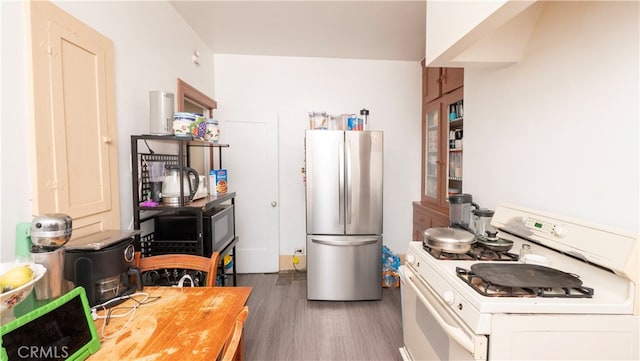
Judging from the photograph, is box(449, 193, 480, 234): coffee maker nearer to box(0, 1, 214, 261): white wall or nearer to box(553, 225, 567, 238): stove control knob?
box(553, 225, 567, 238): stove control knob

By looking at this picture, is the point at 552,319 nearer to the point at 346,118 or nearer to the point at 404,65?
the point at 346,118

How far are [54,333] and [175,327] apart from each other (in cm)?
33

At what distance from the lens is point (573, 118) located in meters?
1.30

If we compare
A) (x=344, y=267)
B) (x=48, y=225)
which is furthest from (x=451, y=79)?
(x=48, y=225)

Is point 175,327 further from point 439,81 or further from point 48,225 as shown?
point 439,81

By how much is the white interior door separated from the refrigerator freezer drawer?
862 millimetres

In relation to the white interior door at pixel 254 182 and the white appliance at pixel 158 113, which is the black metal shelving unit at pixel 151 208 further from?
the white interior door at pixel 254 182

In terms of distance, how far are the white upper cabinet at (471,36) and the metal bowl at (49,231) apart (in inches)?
66.6

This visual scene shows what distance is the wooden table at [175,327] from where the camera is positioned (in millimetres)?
896

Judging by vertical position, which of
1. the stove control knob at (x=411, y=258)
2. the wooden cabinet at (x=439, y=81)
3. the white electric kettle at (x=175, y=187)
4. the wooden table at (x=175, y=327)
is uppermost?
the wooden cabinet at (x=439, y=81)

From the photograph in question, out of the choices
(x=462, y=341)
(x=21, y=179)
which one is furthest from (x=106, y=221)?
(x=462, y=341)

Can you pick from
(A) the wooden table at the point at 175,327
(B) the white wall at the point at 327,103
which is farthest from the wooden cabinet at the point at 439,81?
(A) the wooden table at the point at 175,327

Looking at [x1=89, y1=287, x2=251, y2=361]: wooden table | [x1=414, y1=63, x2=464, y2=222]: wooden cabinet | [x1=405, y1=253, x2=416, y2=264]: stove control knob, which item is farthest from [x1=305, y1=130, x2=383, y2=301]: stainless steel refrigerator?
[x1=89, y1=287, x2=251, y2=361]: wooden table

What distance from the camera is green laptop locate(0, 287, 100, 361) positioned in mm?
710
